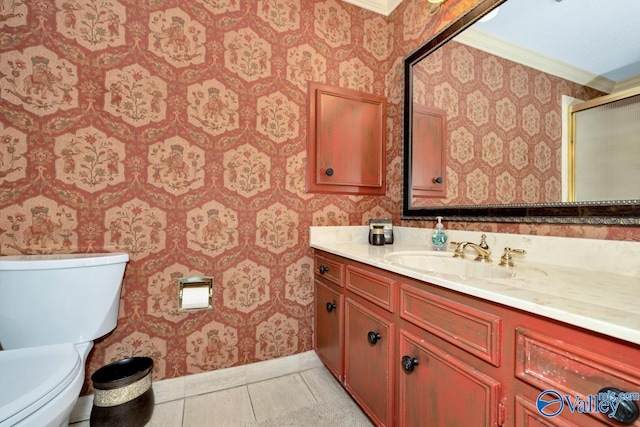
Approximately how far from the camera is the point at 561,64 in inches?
40.5

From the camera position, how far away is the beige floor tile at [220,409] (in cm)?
128

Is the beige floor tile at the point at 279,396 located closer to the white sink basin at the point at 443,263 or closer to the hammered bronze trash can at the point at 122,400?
the hammered bronze trash can at the point at 122,400

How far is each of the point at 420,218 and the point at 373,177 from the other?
45 cm

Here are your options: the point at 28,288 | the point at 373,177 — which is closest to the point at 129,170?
the point at 28,288

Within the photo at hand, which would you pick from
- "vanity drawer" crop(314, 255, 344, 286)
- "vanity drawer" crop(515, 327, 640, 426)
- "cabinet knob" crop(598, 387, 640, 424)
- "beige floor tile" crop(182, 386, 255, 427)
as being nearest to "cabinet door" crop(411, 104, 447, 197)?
"vanity drawer" crop(314, 255, 344, 286)

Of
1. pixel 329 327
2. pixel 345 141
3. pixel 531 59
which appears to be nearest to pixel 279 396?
pixel 329 327

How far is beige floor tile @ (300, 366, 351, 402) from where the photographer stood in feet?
4.79

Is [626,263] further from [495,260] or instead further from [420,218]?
[420,218]

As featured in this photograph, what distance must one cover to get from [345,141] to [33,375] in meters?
1.75

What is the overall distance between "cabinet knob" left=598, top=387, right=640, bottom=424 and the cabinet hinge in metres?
0.21

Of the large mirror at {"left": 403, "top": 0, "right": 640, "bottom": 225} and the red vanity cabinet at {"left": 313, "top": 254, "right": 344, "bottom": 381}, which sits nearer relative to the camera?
the large mirror at {"left": 403, "top": 0, "right": 640, "bottom": 225}

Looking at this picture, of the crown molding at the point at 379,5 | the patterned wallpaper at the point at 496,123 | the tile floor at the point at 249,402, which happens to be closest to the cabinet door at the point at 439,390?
the tile floor at the point at 249,402

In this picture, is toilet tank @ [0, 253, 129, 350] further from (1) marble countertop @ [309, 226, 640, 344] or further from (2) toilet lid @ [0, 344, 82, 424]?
(1) marble countertop @ [309, 226, 640, 344]

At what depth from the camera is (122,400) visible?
117 cm
